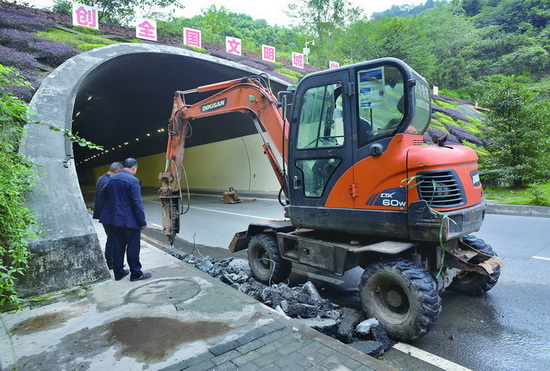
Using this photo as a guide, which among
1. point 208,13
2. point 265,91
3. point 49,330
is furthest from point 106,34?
point 208,13

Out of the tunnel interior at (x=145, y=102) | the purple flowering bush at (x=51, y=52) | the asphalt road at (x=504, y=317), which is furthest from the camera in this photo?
the tunnel interior at (x=145, y=102)

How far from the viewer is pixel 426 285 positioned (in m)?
3.12

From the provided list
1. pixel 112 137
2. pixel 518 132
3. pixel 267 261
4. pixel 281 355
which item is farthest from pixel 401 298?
pixel 112 137

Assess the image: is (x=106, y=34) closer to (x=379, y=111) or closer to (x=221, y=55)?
(x=221, y=55)

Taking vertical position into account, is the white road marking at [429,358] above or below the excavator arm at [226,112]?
below

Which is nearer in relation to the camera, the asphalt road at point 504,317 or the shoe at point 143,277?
the asphalt road at point 504,317

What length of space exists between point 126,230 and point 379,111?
3874 mm

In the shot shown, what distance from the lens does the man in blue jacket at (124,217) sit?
4535mm

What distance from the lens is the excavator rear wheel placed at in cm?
480

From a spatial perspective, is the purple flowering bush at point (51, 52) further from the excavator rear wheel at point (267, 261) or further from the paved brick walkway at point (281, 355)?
the paved brick walkway at point (281, 355)

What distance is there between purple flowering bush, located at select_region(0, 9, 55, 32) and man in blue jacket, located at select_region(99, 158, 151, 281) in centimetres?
1234

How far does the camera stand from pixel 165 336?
304 cm

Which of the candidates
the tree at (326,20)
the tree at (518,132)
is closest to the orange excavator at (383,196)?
the tree at (518,132)

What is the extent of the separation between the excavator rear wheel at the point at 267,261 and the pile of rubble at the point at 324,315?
204 millimetres
